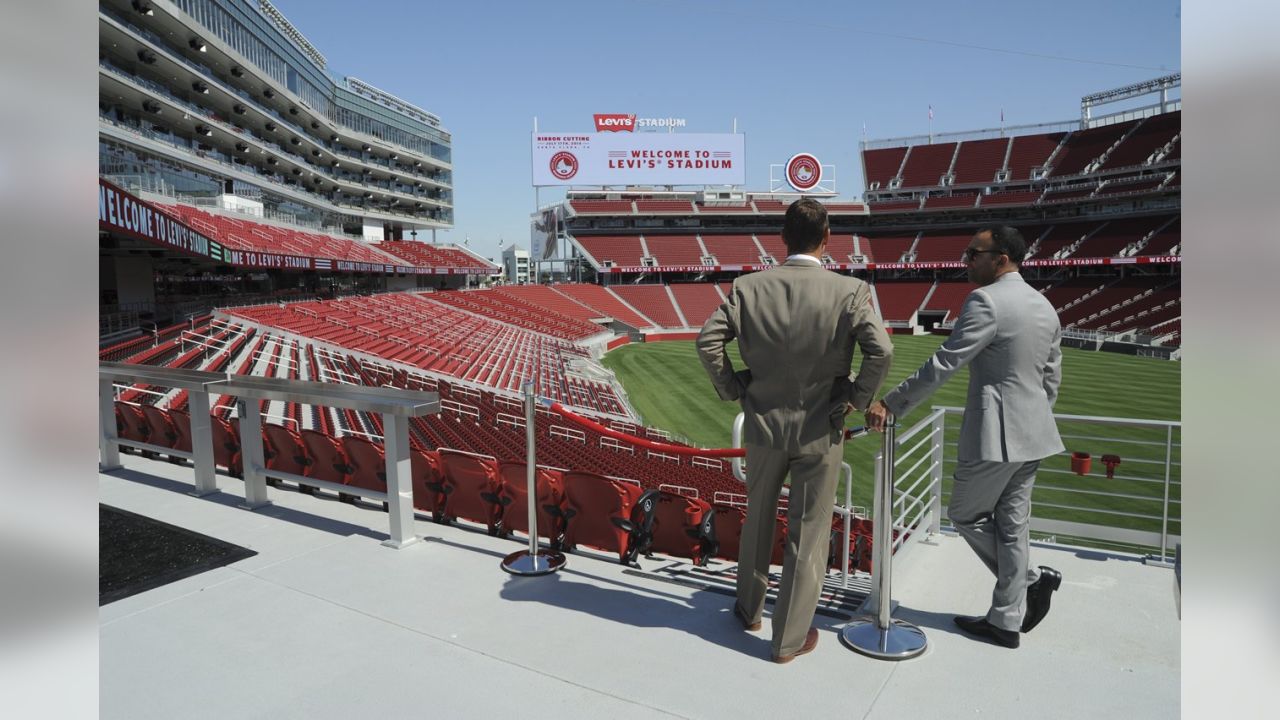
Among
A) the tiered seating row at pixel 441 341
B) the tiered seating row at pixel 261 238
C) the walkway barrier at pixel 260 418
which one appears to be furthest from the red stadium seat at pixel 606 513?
the tiered seating row at pixel 261 238

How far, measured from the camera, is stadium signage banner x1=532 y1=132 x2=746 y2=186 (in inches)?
2233

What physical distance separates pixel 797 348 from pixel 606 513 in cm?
191

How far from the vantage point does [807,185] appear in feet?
200

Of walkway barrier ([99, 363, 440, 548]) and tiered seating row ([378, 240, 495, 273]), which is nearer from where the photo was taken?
walkway barrier ([99, 363, 440, 548])

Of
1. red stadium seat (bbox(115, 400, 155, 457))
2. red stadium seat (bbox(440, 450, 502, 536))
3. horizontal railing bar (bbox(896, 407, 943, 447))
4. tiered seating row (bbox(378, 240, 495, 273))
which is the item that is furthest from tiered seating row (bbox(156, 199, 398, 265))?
horizontal railing bar (bbox(896, 407, 943, 447))

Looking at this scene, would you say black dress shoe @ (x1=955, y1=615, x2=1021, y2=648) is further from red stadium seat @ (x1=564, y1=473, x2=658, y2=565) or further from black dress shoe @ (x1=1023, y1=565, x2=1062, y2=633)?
red stadium seat @ (x1=564, y1=473, x2=658, y2=565)

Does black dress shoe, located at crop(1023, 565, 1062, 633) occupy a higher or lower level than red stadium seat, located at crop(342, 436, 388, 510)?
lower

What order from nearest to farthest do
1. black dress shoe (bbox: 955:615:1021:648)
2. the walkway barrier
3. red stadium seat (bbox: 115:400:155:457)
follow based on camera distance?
black dress shoe (bbox: 955:615:1021:648), the walkway barrier, red stadium seat (bbox: 115:400:155:457)

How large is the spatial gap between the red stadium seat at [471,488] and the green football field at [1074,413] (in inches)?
166

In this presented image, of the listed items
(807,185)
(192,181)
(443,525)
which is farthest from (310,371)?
(807,185)

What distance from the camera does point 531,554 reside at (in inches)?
156

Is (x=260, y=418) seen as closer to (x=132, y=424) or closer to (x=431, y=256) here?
(x=132, y=424)
